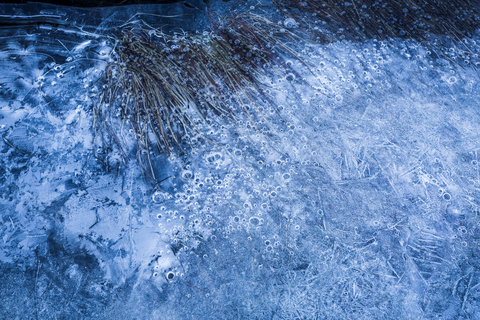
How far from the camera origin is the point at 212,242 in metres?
1.32

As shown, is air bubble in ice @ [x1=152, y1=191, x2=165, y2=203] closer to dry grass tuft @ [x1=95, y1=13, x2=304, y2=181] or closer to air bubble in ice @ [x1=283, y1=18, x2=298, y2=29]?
dry grass tuft @ [x1=95, y1=13, x2=304, y2=181]

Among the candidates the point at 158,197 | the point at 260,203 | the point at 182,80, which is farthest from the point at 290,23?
the point at 158,197

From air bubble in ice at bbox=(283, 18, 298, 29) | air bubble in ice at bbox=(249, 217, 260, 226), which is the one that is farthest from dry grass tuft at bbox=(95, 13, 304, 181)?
air bubble in ice at bbox=(249, 217, 260, 226)

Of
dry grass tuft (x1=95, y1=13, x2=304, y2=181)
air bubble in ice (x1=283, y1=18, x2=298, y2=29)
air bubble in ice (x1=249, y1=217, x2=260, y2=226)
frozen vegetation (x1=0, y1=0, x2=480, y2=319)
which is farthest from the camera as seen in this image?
air bubble in ice (x1=283, y1=18, x2=298, y2=29)

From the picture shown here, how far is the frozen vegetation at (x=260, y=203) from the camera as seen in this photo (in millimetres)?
1253

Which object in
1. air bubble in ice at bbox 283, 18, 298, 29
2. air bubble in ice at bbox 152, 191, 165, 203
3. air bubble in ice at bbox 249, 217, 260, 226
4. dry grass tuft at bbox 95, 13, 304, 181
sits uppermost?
air bubble in ice at bbox 283, 18, 298, 29

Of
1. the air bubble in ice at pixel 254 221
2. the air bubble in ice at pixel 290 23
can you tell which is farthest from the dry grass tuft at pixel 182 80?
the air bubble in ice at pixel 254 221

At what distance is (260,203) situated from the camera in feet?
4.56

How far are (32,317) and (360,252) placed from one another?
152 centimetres

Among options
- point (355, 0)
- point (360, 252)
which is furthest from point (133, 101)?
point (355, 0)

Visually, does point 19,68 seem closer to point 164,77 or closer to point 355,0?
point 164,77

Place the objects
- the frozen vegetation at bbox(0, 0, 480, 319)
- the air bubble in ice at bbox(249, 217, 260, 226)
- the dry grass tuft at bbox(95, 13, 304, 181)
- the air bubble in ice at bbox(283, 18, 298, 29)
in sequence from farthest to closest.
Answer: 1. the air bubble in ice at bbox(283, 18, 298, 29)
2. the dry grass tuft at bbox(95, 13, 304, 181)
3. the air bubble in ice at bbox(249, 217, 260, 226)
4. the frozen vegetation at bbox(0, 0, 480, 319)

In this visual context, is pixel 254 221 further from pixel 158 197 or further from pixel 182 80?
pixel 182 80

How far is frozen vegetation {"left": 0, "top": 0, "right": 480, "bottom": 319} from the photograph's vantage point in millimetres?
1253
